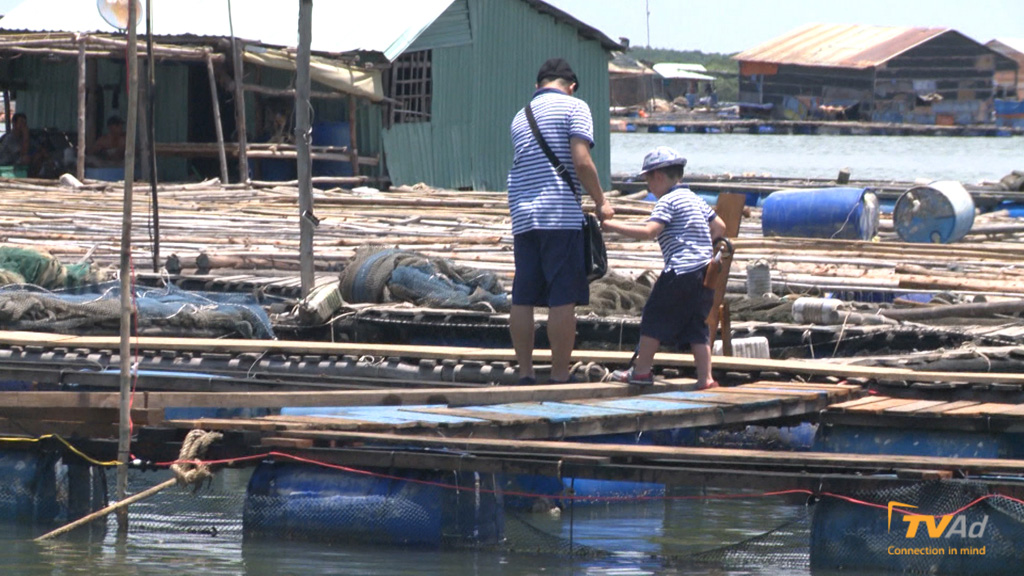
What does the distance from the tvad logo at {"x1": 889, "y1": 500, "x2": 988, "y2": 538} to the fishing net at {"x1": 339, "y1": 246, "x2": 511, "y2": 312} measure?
4.28 m

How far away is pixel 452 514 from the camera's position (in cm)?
664

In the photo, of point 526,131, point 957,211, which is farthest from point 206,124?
point 526,131

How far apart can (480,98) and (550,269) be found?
1887 centimetres

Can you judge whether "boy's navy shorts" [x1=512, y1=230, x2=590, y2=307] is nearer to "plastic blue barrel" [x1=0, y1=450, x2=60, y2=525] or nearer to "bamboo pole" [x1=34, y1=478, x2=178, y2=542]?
"bamboo pole" [x1=34, y1=478, x2=178, y2=542]

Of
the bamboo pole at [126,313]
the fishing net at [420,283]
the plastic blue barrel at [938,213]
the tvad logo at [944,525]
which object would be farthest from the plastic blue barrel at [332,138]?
the tvad logo at [944,525]

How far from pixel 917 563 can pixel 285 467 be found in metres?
2.73

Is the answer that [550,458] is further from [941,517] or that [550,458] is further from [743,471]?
[941,517]

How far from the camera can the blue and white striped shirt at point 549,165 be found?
7672mm

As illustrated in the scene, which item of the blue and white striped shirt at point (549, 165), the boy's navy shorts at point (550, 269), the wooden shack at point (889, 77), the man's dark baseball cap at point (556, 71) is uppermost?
the wooden shack at point (889, 77)

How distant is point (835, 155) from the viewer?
2621 inches

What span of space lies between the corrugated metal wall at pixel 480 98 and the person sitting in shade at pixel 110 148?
169 inches

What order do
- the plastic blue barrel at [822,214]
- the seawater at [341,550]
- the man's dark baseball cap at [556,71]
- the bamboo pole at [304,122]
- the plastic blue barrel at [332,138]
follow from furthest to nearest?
1. the plastic blue barrel at [332,138]
2. the plastic blue barrel at [822,214]
3. the bamboo pole at [304,122]
4. the man's dark baseball cap at [556,71]
5. the seawater at [341,550]

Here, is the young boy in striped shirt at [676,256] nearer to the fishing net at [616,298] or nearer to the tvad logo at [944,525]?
the tvad logo at [944,525]

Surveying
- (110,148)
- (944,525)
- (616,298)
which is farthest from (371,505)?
(110,148)
